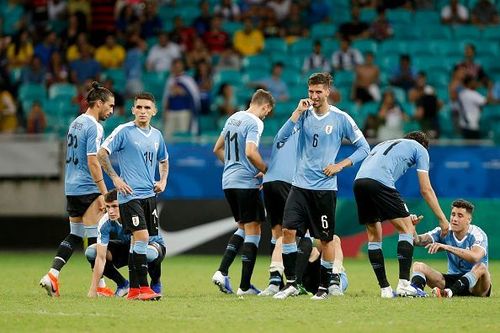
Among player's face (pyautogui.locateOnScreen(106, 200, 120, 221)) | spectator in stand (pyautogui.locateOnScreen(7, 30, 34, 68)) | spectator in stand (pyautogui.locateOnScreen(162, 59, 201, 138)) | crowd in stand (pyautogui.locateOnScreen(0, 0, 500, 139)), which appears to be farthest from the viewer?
spectator in stand (pyautogui.locateOnScreen(7, 30, 34, 68))

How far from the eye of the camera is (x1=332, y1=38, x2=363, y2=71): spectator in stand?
23.0 metres

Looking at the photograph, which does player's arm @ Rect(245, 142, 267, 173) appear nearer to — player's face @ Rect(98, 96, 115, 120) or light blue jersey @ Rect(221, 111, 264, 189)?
light blue jersey @ Rect(221, 111, 264, 189)

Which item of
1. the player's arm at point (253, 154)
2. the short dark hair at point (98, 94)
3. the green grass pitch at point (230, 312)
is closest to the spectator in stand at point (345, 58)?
the green grass pitch at point (230, 312)

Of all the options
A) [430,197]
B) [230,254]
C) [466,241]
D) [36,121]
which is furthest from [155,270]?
[36,121]

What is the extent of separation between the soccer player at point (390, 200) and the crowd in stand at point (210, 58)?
7.80 meters

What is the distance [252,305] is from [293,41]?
43.9 feet

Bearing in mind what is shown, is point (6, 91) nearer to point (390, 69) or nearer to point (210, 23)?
point (210, 23)

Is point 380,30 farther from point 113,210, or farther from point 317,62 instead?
point 113,210

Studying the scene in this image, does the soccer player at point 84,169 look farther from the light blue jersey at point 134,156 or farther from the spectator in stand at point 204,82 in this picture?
the spectator in stand at point 204,82

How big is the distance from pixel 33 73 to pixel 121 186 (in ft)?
40.1

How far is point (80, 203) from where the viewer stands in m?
12.9

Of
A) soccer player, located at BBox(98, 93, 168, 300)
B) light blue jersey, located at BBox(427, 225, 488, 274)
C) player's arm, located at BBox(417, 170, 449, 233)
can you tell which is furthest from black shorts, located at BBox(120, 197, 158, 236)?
light blue jersey, located at BBox(427, 225, 488, 274)

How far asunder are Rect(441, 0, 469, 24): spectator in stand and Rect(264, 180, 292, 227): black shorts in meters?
12.3

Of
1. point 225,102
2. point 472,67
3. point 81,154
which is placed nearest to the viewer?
point 81,154
